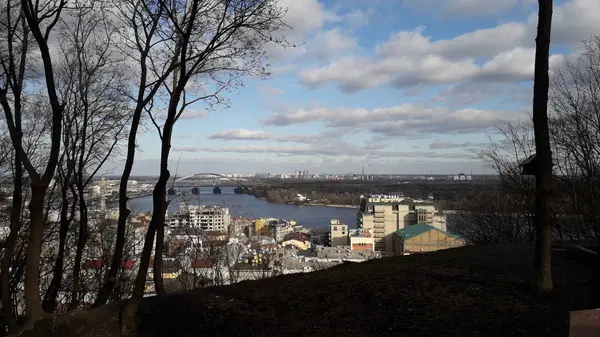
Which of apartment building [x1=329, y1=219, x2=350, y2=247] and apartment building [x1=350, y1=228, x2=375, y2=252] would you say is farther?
apartment building [x1=329, y1=219, x2=350, y2=247]

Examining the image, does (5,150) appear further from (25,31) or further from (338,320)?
(338,320)

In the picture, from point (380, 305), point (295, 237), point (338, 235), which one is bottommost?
point (338, 235)

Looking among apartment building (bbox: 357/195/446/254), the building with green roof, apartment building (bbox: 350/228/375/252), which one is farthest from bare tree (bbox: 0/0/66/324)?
apartment building (bbox: 357/195/446/254)

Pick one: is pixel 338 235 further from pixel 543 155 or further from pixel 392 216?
pixel 543 155

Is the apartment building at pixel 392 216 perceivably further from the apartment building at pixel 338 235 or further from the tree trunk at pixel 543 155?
the tree trunk at pixel 543 155

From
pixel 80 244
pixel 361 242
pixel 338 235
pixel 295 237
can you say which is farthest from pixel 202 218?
pixel 338 235

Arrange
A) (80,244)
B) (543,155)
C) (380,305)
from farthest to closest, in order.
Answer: (80,244), (380,305), (543,155)

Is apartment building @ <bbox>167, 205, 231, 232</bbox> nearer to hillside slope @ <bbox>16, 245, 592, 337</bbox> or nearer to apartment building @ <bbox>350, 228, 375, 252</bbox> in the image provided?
hillside slope @ <bbox>16, 245, 592, 337</bbox>
